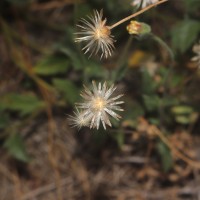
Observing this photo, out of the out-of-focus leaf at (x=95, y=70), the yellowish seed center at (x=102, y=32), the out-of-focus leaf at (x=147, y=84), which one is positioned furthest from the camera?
the out-of-focus leaf at (x=95, y=70)

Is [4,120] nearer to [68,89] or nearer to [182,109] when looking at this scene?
[68,89]

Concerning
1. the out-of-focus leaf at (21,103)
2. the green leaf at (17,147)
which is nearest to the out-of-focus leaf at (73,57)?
the out-of-focus leaf at (21,103)

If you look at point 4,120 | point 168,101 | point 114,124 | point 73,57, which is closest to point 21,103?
point 4,120

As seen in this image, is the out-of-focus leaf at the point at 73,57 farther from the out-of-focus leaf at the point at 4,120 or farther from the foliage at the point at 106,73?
the out-of-focus leaf at the point at 4,120

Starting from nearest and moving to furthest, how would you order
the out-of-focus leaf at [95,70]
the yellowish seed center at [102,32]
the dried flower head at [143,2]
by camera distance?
the yellowish seed center at [102,32] → the dried flower head at [143,2] → the out-of-focus leaf at [95,70]

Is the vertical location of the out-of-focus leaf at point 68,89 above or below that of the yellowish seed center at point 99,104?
above

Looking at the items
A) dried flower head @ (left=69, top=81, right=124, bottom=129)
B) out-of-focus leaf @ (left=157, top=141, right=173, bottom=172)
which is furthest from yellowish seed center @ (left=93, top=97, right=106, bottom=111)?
out-of-focus leaf @ (left=157, top=141, right=173, bottom=172)

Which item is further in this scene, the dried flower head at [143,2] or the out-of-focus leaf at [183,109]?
the out-of-focus leaf at [183,109]

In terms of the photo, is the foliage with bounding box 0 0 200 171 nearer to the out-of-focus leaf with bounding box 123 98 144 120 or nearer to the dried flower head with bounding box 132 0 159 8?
the out-of-focus leaf with bounding box 123 98 144 120
